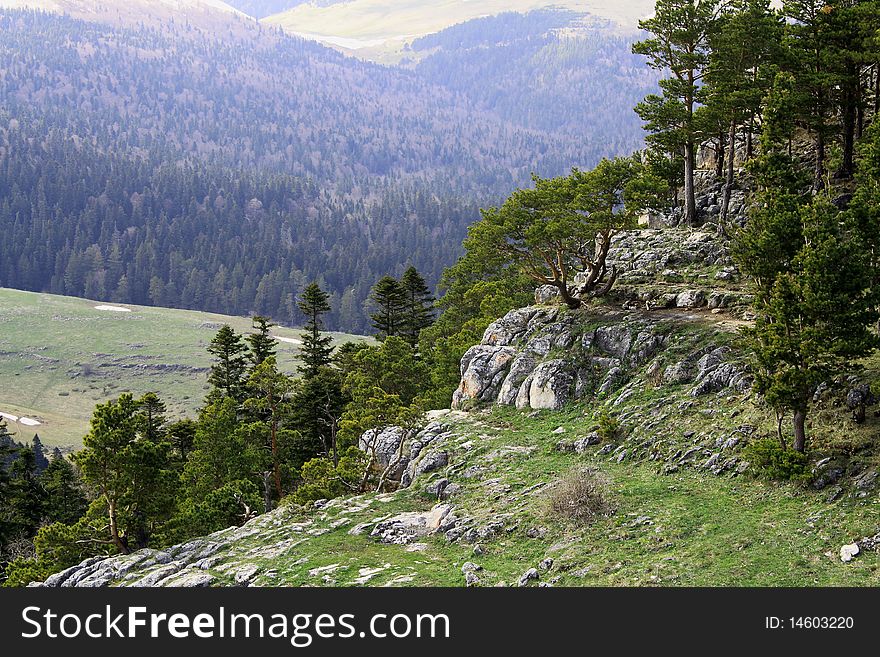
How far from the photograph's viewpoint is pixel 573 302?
44.3 meters

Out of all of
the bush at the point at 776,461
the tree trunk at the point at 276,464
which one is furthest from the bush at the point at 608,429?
the tree trunk at the point at 276,464

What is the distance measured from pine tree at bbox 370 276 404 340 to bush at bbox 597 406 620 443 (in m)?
49.0

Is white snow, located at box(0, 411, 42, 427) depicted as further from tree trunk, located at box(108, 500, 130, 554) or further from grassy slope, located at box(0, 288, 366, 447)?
tree trunk, located at box(108, 500, 130, 554)

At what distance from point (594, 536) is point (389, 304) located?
59.1 m

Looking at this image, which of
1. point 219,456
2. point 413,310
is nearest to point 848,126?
point 219,456

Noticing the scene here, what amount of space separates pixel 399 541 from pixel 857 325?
17965mm

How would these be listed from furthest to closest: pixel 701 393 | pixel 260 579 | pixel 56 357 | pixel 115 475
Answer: pixel 56 357, pixel 115 475, pixel 701 393, pixel 260 579

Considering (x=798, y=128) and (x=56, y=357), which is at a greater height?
(x=798, y=128)

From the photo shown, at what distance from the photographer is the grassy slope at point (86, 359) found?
411 ft

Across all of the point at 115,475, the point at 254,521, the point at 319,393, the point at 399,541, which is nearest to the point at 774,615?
the point at 399,541

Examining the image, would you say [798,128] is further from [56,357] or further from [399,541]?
[56,357]

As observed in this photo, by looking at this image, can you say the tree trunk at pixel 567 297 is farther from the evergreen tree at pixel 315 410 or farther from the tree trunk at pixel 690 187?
the evergreen tree at pixel 315 410

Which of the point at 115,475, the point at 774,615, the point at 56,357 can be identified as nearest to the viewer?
the point at 774,615

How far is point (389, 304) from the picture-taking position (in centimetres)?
8388
